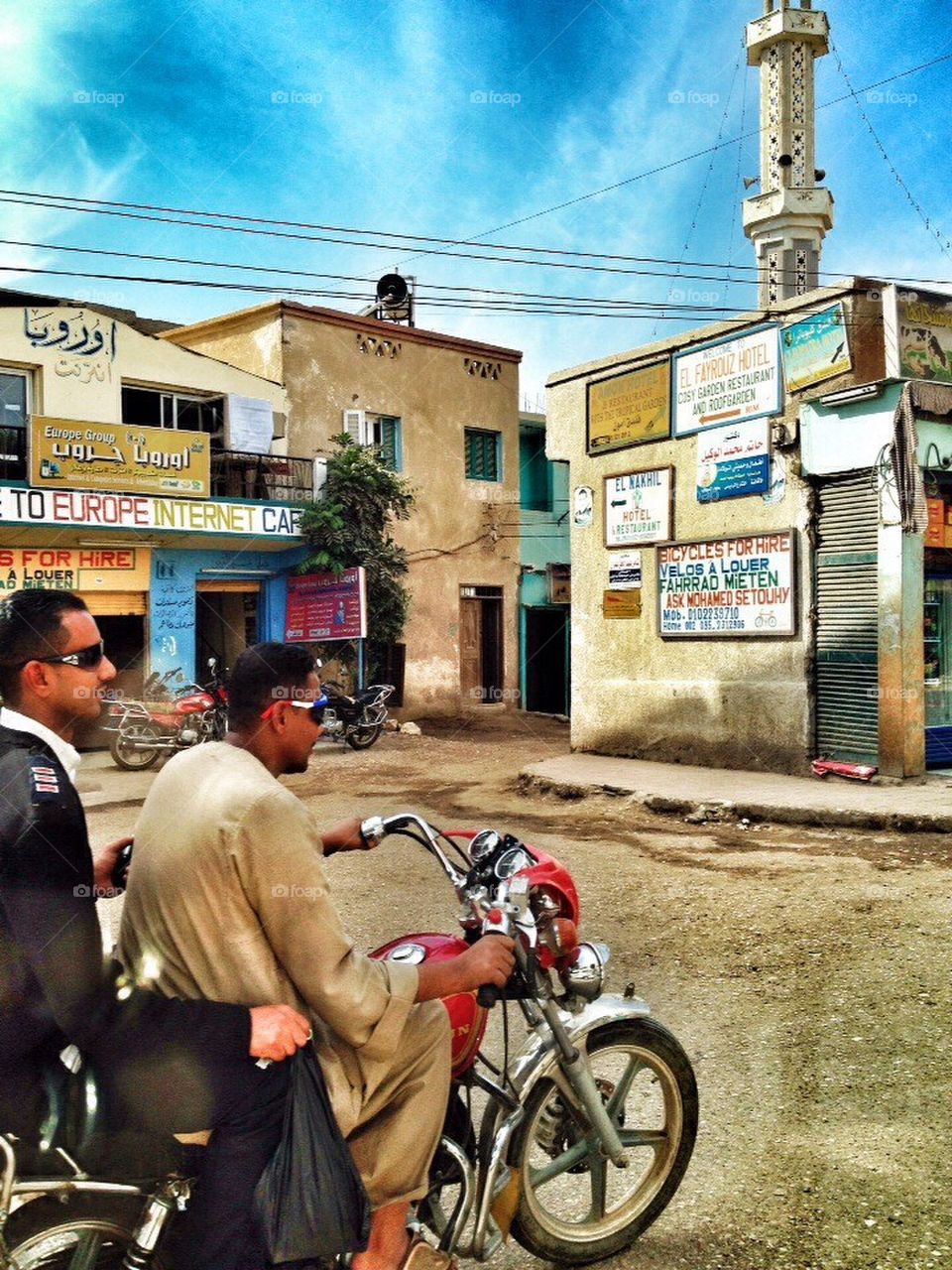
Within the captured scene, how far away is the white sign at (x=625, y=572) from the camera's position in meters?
13.8

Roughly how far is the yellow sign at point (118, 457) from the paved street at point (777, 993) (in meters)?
7.27

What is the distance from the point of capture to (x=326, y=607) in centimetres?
1862

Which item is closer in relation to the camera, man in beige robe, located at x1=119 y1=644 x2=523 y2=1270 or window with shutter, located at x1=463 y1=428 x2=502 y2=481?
man in beige robe, located at x1=119 y1=644 x2=523 y2=1270

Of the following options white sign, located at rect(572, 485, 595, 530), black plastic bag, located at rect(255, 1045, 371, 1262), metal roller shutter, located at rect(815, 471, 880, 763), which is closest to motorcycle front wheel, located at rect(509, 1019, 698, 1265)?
black plastic bag, located at rect(255, 1045, 371, 1262)

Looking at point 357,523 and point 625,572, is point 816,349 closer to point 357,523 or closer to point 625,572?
point 625,572

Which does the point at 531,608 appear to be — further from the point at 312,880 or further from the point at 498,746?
the point at 312,880

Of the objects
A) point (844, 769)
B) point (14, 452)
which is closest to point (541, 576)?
point (14, 452)

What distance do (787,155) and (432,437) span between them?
9464mm

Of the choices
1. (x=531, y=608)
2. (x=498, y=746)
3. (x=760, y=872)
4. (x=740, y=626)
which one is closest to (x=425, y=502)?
(x=531, y=608)

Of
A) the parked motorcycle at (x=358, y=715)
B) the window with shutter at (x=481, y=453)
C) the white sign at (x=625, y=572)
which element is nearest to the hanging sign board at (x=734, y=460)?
the white sign at (x=625, y=572)

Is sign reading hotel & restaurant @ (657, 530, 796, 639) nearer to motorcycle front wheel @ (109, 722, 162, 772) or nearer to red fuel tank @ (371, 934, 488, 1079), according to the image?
motorcycle front wheel @ (109, 722, 162, 772)

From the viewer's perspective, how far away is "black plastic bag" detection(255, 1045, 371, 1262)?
2.00m

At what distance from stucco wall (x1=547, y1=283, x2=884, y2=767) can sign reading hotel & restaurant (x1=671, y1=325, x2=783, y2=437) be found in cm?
21

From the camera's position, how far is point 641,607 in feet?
45.1
